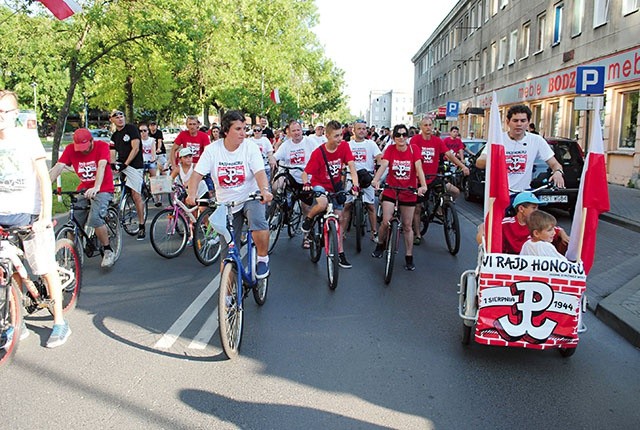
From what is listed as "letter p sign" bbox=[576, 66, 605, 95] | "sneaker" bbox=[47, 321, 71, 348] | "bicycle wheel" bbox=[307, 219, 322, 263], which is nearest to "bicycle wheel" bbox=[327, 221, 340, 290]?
"bicycle wheel" bbox=[307, 219, 322, 263]

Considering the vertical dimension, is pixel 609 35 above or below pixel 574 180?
above

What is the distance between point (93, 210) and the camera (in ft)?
21.2

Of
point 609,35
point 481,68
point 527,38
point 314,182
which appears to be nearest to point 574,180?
point 314,182

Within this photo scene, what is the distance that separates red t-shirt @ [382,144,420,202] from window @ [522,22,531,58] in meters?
22.3

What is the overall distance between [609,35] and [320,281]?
1611 cm

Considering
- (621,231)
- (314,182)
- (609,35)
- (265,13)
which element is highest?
(265,13)

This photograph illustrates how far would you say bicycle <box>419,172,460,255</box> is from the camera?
796 centimetres

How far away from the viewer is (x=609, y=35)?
18.0 meters

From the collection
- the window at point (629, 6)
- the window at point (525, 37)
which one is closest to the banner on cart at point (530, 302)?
the window at point (629, 6)

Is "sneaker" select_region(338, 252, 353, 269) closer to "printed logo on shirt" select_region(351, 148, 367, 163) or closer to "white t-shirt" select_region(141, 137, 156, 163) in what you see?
"printed logo on shirt" select_region(351, 148, 367, 163)

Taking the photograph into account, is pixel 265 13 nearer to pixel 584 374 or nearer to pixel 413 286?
pixel 413 286

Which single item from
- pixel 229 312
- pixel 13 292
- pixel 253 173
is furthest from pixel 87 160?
pixel 229 312

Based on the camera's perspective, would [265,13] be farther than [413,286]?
Yes

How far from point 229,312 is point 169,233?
3.76 meters
